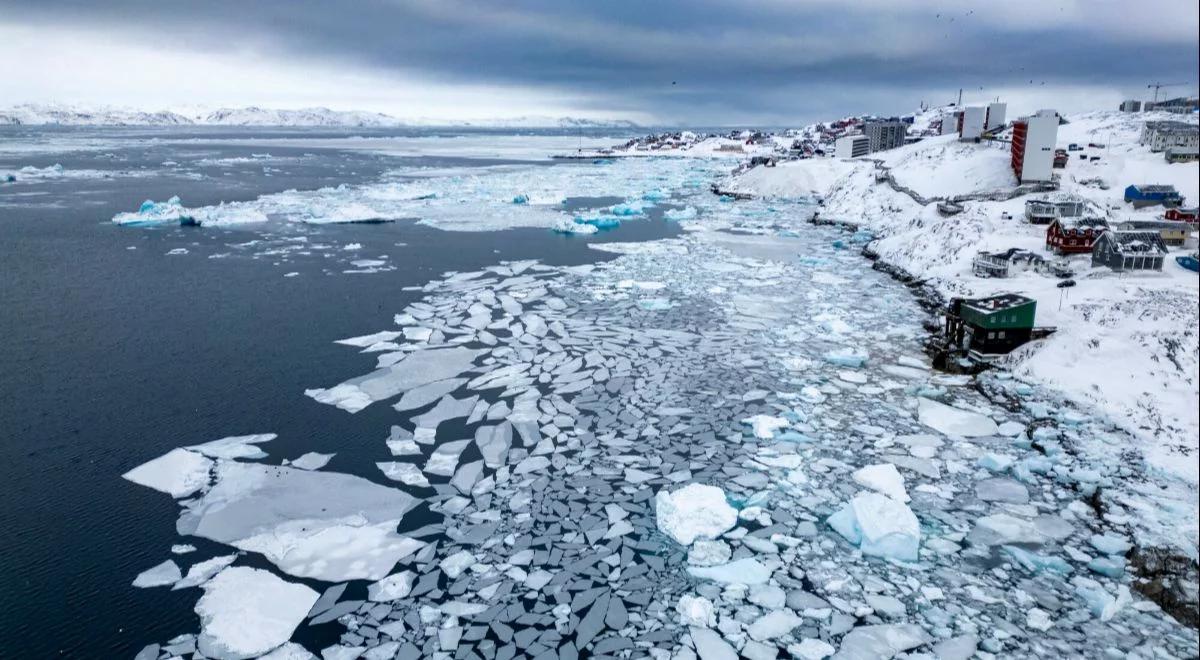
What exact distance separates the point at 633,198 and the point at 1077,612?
32736mm

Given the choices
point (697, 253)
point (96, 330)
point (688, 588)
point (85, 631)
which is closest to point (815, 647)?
point (688, 588)

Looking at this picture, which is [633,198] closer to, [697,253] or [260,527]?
[697,253]

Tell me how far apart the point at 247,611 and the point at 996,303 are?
1258 centimetres

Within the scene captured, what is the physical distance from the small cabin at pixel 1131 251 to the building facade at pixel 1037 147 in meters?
11.5

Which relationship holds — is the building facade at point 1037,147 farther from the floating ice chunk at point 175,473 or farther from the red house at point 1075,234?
the floating ice chunk at point 175,473

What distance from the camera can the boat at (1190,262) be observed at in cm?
1424

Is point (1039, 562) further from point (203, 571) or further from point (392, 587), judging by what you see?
point (203, 571)

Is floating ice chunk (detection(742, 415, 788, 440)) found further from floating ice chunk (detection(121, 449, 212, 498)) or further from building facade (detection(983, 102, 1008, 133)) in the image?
building facade (detection(983, 102, 1008, 133))

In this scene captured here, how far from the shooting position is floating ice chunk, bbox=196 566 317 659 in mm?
5441

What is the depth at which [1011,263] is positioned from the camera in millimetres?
16516

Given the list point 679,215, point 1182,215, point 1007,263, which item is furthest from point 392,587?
point 679,215

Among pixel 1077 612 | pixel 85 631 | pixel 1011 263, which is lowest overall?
pixel 85 631

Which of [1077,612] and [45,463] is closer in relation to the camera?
[1077,612]

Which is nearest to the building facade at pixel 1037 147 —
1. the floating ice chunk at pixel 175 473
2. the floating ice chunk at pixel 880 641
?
the floating ice chunk at pixel 880 641
